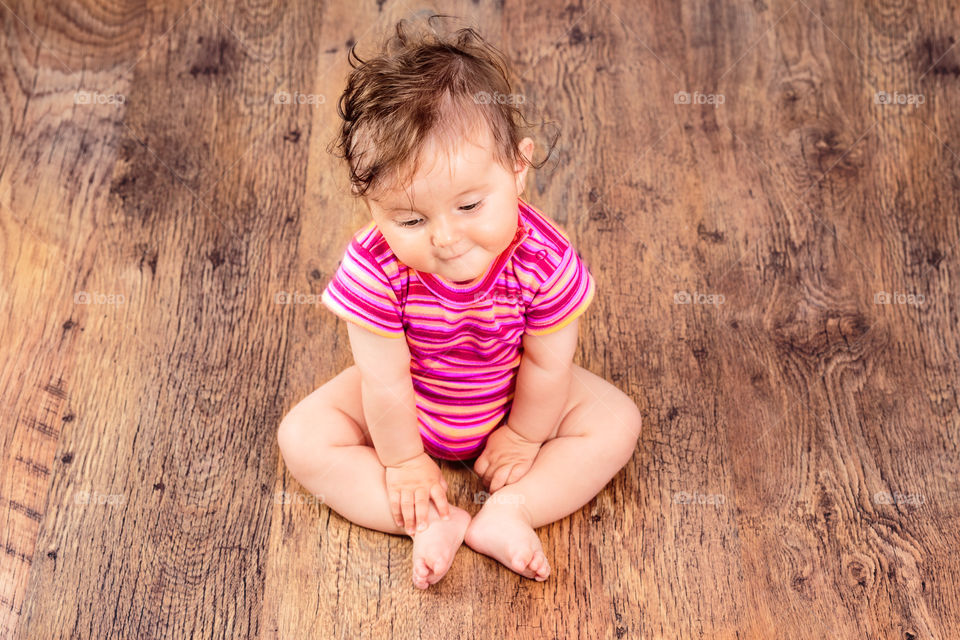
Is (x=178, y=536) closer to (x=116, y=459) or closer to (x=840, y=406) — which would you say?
(x=116, y=459)

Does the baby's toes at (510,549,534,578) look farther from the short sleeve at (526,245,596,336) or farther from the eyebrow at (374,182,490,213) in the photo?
the eyebrow at (374,182,490,213)

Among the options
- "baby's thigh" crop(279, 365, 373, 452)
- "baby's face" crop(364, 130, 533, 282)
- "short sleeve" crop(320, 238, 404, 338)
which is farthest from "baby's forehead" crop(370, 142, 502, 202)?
"baby's thigh" crop(279, 365, 373, 452)

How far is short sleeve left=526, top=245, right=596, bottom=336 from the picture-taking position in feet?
3.24

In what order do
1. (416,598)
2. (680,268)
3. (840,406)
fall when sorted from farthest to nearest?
(680,268), (840,406), (416,598)

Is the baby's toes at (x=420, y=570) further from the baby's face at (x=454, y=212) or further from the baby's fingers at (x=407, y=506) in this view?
the baby's face at (x=454, y=212)

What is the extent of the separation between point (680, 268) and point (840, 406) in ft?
0.91

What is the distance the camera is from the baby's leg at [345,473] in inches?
42.2

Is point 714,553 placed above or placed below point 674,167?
below

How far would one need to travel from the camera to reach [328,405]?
3.69 feet

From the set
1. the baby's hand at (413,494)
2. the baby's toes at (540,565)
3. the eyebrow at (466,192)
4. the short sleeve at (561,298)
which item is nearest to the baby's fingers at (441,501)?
the baby's hand at (413,494)

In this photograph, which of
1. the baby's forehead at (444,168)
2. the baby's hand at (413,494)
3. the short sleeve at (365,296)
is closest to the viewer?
the baby's forehead at (444,168)

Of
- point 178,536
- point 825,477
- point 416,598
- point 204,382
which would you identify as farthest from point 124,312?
point 825,477

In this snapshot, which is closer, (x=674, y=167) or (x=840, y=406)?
(x=840, y=406)

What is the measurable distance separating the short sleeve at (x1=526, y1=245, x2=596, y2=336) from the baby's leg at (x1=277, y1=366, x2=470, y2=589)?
0.25m
